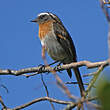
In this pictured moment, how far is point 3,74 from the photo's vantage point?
4.05m

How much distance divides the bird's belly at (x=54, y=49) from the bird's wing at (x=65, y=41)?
0.12 m

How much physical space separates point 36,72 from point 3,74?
594 mm

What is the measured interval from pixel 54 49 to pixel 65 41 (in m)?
0.45

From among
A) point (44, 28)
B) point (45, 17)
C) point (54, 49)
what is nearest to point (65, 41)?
point (54, 49)

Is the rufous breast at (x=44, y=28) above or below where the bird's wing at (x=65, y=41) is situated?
above

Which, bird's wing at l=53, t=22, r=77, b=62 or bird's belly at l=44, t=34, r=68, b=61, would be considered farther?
bird's wing at l=53, t=22, r=77, b=62

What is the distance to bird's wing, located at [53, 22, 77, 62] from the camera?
6324mm

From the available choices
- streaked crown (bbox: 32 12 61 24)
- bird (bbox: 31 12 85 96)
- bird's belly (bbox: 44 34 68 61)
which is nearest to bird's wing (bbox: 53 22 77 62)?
bird (bbox: 31 12 85 96)

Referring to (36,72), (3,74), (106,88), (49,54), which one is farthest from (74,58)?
(106,88)

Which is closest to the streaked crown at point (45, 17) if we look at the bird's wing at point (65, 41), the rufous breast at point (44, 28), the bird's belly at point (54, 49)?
the rufous breast at point (44, 28)

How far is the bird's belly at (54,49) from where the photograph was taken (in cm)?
608

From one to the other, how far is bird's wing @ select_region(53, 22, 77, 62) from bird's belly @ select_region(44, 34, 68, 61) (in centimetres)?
12

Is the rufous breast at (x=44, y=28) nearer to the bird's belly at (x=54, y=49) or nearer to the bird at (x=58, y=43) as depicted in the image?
the bird at (x=58, y=43)

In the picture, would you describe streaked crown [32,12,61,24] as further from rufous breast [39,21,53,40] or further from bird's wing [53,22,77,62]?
bird's wing [53,22,77,62]
